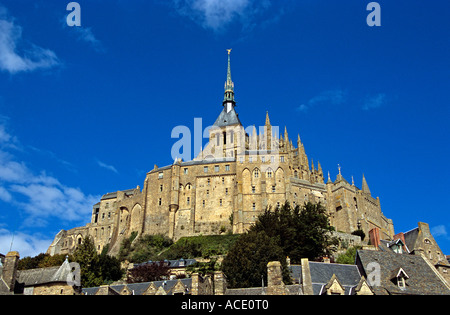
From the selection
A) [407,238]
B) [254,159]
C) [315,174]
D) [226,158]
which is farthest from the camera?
[315,174]

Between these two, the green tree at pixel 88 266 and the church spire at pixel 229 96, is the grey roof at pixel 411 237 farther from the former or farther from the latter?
the church spire at pixel 229 96

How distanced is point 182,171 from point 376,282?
69.7 meters

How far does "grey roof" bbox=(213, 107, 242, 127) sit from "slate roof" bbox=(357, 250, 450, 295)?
87758 mm

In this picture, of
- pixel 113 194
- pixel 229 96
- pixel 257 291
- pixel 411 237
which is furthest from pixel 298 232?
pixel 229 96

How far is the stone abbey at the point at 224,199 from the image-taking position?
95.1 meters

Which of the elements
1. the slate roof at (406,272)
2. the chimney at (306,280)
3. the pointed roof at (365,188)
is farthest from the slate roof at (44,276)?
the pointed roof at (365,188)

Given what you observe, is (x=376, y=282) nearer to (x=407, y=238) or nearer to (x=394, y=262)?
(x=394, y=262)

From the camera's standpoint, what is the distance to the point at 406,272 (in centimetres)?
3672

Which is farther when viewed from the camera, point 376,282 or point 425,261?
point 425,261

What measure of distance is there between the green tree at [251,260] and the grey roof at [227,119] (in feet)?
226

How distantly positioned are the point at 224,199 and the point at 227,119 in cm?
3426
